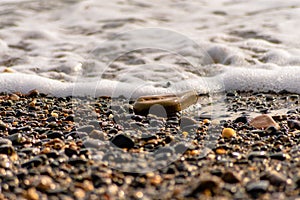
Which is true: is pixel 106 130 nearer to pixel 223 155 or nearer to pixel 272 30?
pixel 223 155

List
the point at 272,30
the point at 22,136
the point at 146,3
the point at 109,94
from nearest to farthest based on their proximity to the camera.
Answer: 1. the point at 22,136
2. the point at 109,94
3. the point at 272,30
4. the point at 146,3

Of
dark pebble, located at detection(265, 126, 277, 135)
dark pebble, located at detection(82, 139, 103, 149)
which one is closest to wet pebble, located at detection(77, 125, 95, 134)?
dark pebble, located at detection(82, 139, 103, 149)

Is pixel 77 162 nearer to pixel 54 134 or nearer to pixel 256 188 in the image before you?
pixel 54 134

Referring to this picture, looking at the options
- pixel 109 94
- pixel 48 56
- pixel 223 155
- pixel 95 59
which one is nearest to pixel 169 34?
pixel 95 59

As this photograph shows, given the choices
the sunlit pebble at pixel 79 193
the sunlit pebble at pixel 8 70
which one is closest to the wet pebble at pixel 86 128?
the sunlit pebble at pixel 79 193

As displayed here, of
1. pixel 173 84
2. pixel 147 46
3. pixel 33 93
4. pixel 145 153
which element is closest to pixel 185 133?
pixel 145 153

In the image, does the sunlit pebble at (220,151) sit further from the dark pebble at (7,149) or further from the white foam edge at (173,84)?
the white foam edge at (173,84)
